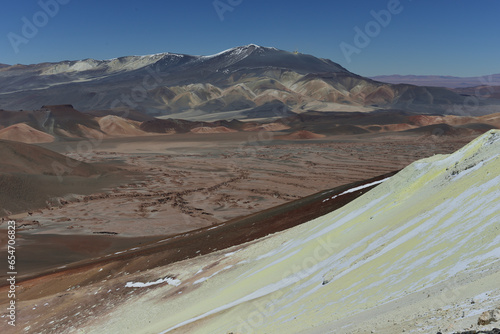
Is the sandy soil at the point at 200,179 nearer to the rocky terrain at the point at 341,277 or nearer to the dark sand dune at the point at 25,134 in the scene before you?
the dark sand dune at the point at 25,134

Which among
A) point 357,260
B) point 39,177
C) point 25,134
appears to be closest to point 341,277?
point 357,260

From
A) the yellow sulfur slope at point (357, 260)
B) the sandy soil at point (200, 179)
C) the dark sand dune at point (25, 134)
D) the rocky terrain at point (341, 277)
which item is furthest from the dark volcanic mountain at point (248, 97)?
the yellow sulfur slope at point (357, 260)

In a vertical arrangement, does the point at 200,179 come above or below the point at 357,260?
above

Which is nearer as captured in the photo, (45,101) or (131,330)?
(131,330)

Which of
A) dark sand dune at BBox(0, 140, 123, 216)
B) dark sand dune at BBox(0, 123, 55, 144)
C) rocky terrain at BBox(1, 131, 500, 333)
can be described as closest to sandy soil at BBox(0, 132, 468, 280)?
dark sand dune at BBox(0, 140, 123, 216)

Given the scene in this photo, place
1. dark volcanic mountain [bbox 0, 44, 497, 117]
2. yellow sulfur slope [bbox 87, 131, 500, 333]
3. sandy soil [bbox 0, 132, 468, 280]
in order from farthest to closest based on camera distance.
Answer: dark volcanic mountain [bbox 0, 44, 497, 117] → sandy soil [bbox 0, 132, 468, 280] → yellow sulfur slope [bbox 87, 131, 500, 333]

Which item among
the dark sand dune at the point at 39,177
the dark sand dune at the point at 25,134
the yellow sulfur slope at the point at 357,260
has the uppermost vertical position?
the dark sand dune at the point at 25,134

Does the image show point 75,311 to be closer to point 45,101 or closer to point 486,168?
point 486,168

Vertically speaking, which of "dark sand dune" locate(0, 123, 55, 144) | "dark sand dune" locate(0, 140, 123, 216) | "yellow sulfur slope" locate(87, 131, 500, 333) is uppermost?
"dark sand dune" locate(0, 123, 55, 144)

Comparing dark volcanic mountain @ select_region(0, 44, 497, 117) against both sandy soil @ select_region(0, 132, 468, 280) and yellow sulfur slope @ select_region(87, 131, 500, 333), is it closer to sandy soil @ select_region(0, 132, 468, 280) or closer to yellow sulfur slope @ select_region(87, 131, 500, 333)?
sandy soil @ select_region(0, 132, 468, 280)

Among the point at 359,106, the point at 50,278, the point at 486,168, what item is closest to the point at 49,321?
the point at 50,278

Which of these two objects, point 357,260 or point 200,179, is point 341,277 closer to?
point 357,260
